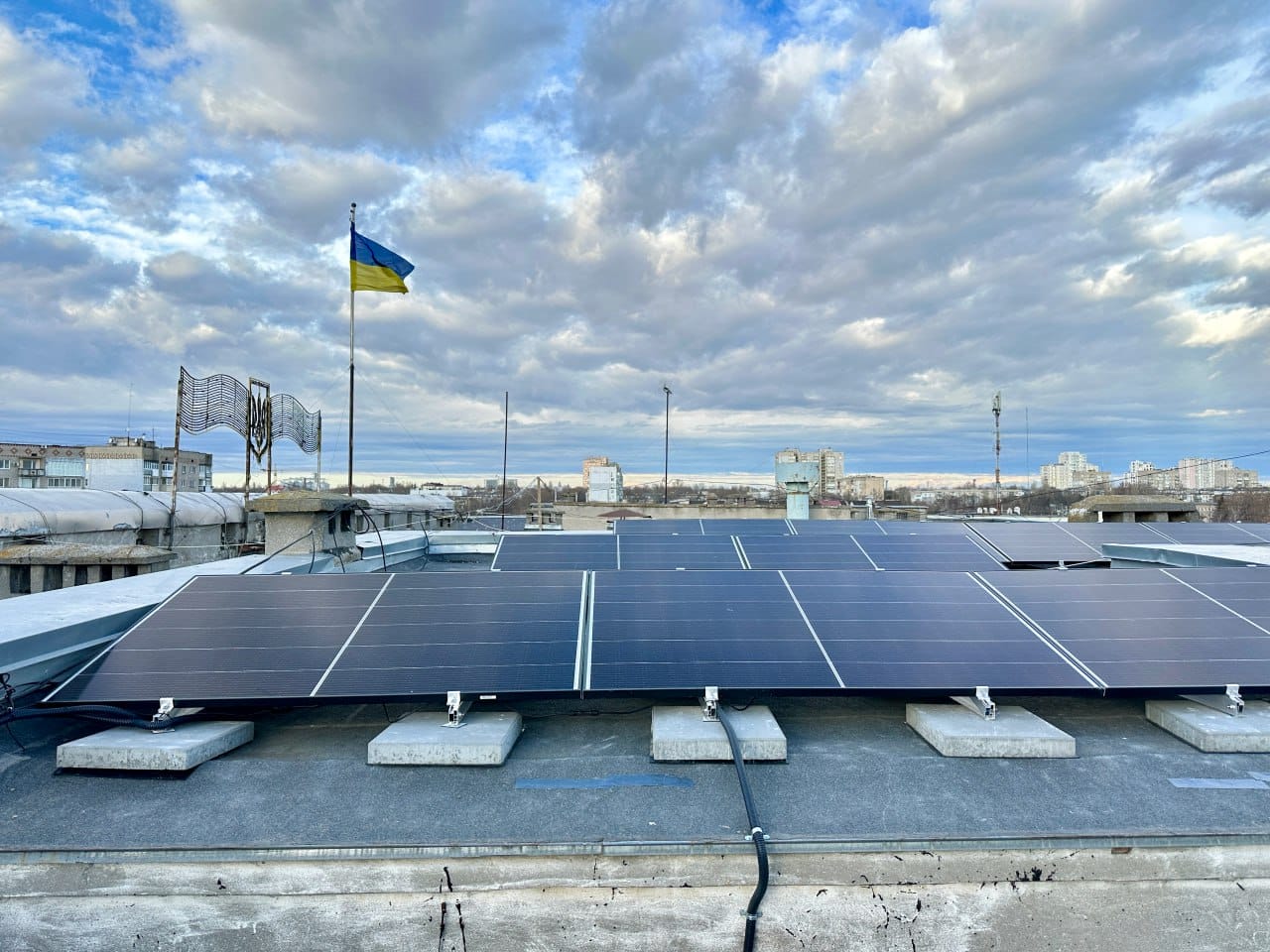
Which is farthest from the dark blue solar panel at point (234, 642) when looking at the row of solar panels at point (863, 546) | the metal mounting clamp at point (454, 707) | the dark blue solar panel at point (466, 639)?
the row of solar panels at point (863, 546)

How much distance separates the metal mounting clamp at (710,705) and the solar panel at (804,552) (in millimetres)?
7945

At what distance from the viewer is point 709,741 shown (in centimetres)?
540

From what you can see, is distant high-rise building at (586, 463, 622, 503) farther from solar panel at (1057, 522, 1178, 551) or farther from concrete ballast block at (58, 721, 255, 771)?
concrete ballast block at (58, 721, 255, 771)

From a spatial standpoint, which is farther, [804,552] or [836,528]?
[836,528]

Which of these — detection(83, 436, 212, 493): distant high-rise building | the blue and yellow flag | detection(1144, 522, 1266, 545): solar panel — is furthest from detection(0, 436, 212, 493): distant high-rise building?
detection(1144, 522, 1266, 545): solar panel

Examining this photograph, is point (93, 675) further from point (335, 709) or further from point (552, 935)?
point (552, 935)

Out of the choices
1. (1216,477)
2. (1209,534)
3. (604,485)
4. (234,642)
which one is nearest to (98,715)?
(234,642)

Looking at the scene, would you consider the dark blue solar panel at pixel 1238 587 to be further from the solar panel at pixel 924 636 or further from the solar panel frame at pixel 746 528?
the solar panel frame at pixel 746 528

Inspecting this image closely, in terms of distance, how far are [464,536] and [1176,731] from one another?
14350 millimetres

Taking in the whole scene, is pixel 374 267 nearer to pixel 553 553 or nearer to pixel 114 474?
pixel 553 553

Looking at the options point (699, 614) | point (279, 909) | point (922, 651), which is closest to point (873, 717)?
point (922, 651)

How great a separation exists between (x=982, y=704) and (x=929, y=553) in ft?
30.1

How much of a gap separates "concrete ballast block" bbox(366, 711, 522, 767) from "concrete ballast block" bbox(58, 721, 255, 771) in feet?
4.27

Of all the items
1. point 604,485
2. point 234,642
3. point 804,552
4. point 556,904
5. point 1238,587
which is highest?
point 604,485
